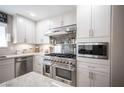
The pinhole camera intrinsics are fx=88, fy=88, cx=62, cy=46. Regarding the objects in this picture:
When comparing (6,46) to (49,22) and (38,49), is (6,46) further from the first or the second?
(49,22)

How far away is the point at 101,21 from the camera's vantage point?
174 cm

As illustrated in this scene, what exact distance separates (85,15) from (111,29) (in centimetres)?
64

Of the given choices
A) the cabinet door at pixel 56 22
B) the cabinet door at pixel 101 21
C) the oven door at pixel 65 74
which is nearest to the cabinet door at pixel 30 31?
the cabinet door at pixel 56 22

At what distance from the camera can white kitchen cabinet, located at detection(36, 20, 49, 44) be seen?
3484 millimetres

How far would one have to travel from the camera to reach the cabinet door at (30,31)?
3516mm

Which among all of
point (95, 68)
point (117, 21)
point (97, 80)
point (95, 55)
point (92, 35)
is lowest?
point (97, 80)

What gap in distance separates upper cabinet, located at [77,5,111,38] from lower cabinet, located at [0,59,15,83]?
2.15m

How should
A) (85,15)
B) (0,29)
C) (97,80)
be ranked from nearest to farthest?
(97,80)
(85,15)
(0,29)

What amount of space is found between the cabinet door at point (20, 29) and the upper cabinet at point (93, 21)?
223 cm

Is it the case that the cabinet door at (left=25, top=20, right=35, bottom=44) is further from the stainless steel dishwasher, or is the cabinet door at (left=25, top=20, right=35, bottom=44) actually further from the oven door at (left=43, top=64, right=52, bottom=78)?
the oven door at (left=43, top=64, right=52, bottom=78)

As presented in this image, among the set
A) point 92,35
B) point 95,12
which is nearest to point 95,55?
point 92,35

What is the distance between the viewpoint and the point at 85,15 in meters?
1.98

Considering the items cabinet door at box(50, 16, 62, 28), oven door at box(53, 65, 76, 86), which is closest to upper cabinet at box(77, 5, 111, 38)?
oven door at box(53, 65, 76, 86)

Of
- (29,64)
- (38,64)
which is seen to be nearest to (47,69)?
(38,64)
